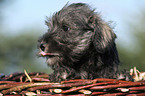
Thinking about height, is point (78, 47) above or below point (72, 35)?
below

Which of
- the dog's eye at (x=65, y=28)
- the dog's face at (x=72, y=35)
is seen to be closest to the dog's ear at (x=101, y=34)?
the dog's face at (x=72, y=35)

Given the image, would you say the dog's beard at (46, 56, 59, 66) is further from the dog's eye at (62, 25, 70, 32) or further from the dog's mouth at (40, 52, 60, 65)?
the dog's eye at (62, 25, 70, 32)

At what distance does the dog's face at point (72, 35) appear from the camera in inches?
114

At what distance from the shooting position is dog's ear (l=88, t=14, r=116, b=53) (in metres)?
2.98

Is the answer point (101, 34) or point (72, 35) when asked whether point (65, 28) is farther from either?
point (101, 34)

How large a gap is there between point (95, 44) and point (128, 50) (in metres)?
3.82

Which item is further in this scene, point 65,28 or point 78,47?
point 65,28

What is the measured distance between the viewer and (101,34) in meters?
3.15

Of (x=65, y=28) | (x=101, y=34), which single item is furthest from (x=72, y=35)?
(x=101, y=34)

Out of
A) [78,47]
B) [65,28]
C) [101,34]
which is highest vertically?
[65,28]

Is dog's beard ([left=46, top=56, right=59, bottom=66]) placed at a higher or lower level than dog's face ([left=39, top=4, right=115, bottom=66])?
lower

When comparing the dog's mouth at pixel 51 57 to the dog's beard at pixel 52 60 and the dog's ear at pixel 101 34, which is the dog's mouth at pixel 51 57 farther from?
the dog's ear at pixel 101 34

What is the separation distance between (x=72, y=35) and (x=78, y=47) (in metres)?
0.20

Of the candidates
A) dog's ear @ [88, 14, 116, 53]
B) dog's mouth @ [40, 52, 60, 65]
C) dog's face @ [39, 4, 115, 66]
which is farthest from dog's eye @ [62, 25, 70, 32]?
dog's mouth @ [40, 52, 60, 65]
